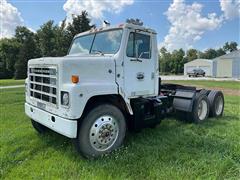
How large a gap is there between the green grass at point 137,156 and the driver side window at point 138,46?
1.86 m

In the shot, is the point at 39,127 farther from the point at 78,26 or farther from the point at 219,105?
the point at 78,26

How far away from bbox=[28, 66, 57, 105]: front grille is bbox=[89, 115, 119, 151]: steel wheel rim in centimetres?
86

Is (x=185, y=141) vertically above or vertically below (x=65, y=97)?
below

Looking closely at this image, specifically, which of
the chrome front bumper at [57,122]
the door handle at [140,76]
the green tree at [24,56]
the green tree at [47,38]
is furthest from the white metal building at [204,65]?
the chrome front bumper at [57,122]

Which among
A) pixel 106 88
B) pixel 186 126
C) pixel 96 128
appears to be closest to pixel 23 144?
pixel 96 128

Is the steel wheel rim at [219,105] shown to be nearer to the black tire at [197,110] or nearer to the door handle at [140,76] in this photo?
the black tire at [197,110]

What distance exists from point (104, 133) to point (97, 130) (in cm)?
19

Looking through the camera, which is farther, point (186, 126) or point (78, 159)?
point (186, 126)

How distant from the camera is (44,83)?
184 inches

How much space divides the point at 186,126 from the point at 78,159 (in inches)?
136

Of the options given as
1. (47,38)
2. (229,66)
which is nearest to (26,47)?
(47,38)

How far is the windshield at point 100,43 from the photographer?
16.3ft

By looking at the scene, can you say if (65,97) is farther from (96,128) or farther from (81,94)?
(96,128)

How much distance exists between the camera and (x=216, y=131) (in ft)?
20.5
